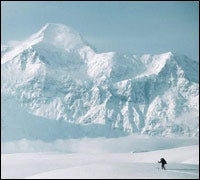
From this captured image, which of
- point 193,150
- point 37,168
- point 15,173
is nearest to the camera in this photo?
point 15,173

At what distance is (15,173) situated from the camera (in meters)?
75.1

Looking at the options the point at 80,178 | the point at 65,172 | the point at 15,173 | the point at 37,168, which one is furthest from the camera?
the point at 37,168

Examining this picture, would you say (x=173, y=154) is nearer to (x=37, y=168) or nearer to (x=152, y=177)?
(x=37, y=168)

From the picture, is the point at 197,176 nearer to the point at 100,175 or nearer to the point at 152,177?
the point at 152,177

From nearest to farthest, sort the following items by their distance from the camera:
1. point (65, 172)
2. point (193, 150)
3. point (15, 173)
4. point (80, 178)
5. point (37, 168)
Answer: point (80, 178) → point (65, 172) → point (15, 173) → point (37, 168) → point (193, 150)

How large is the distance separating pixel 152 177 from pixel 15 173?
30258 millimetres

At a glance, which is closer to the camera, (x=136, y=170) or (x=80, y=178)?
(x=80, y=178)

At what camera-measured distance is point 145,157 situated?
5012 inches

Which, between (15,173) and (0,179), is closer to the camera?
(0,179)

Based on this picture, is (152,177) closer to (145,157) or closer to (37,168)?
(37,168)

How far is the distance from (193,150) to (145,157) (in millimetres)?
14179

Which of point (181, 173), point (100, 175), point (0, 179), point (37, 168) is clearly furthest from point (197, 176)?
point (37, 168)

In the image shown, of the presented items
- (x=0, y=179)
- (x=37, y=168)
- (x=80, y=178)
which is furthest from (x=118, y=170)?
(x=37, y=168)

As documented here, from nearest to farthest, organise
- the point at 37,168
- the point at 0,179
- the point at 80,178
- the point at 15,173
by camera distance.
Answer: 1. the point at 80,178
2. the point at 0,179
3. the point at 15,173
4. the point at 37,168
